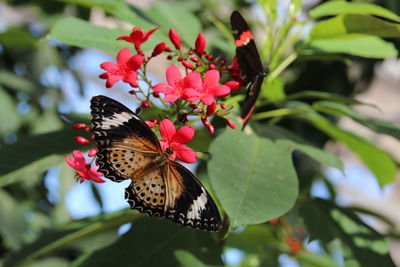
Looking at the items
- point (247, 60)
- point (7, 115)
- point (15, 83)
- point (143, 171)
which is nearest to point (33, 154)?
point (143, 171)

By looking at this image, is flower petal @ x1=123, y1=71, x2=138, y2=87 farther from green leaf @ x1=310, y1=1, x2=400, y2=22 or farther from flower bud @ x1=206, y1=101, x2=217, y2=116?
green leaf @ x1=310, y1=1, x2=400, y2=22

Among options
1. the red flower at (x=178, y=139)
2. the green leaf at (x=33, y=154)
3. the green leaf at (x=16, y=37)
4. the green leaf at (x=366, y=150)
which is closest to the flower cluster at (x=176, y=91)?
the red flower at (x=178, y=139)

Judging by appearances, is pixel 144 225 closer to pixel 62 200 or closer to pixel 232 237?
pixel 232 237

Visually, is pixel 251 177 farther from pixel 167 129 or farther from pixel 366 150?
pixel 366 150

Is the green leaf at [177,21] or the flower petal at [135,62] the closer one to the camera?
the flower petal at [135,62]

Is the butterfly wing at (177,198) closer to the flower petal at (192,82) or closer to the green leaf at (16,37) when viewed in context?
the flower petal at (192,82)

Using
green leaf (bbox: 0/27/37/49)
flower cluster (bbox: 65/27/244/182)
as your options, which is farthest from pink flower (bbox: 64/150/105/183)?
green leaf (bbox: 0/27/37/49)

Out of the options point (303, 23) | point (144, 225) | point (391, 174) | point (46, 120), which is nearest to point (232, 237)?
point (144, 225)
